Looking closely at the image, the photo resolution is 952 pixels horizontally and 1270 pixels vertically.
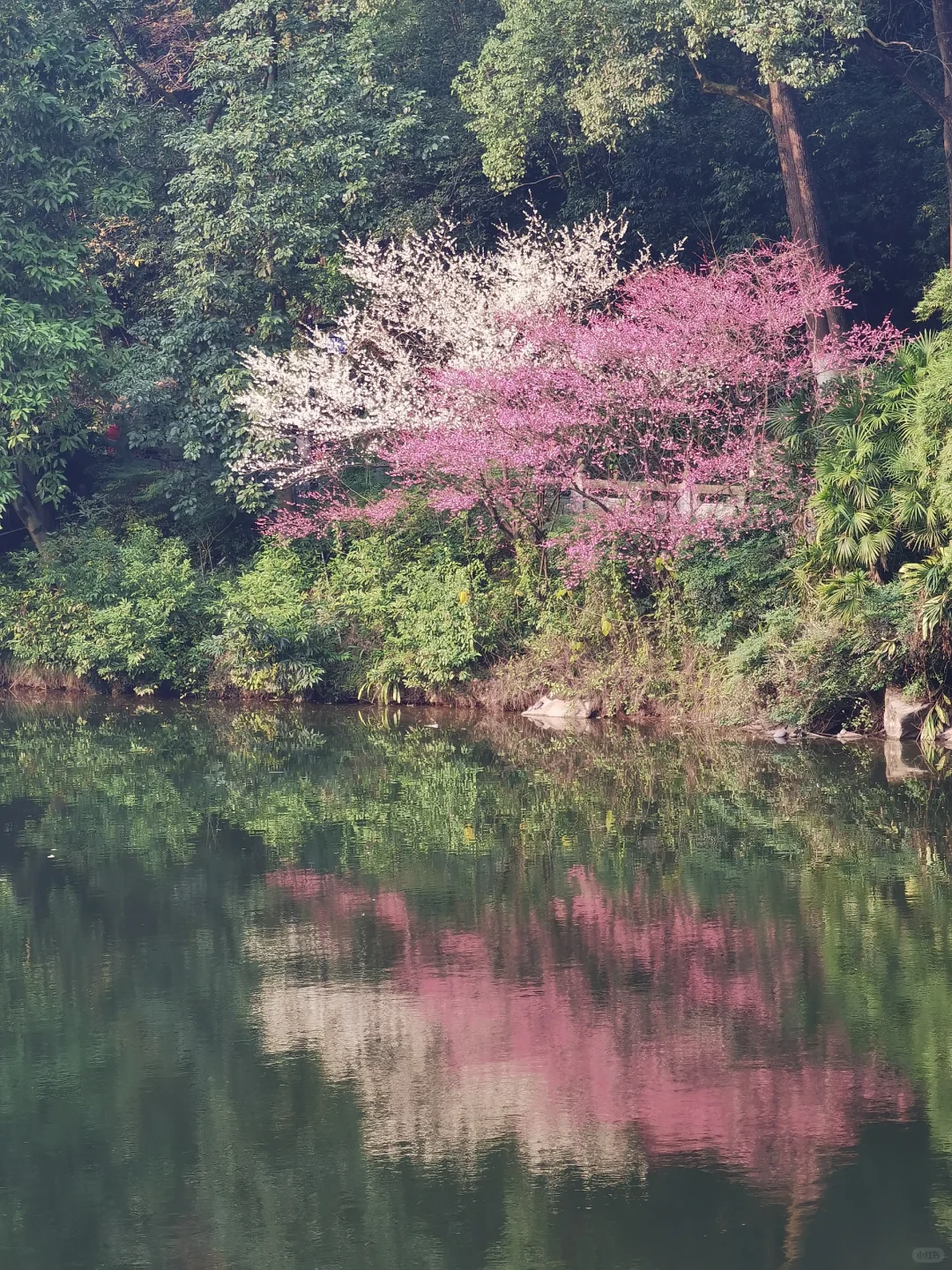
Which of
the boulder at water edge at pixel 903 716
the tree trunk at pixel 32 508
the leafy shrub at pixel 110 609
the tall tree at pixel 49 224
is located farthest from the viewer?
the tree trunk at pixel 32 508

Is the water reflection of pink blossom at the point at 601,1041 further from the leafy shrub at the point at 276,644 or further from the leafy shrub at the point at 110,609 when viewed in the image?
the leafy shrub at the point at 110,609

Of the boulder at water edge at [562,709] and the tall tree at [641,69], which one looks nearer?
the boulder at water edge at [562,709]

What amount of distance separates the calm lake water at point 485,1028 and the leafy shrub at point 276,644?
8331 millimetres

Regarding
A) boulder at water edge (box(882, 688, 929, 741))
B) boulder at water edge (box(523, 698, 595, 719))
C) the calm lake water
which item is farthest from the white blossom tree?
the calm lake water

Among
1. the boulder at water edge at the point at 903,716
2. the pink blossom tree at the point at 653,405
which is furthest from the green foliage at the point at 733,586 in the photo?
the boulder at water edge at the point at 903,716

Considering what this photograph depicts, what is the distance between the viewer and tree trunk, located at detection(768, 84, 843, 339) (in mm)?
24203

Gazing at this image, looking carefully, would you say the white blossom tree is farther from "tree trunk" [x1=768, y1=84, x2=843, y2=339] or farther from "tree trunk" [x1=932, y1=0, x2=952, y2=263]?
"tree trunk" [x1=932, y1=0, x2=952, y2=263]

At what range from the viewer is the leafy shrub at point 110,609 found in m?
26.6

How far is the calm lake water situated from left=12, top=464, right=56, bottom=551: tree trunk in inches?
565

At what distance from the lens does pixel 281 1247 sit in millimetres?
6398

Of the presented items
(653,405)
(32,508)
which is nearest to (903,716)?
(653,405)

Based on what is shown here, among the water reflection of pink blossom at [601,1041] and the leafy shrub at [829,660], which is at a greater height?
the leafy shrub at [829,660]

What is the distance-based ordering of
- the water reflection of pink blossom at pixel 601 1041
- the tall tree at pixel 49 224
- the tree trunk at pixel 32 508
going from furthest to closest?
the tree trunk at pixel 32 508 → the tall tree at pixel 49 224 → the water reflection of pink blossom at pixel 601 1041

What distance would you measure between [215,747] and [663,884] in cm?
993
